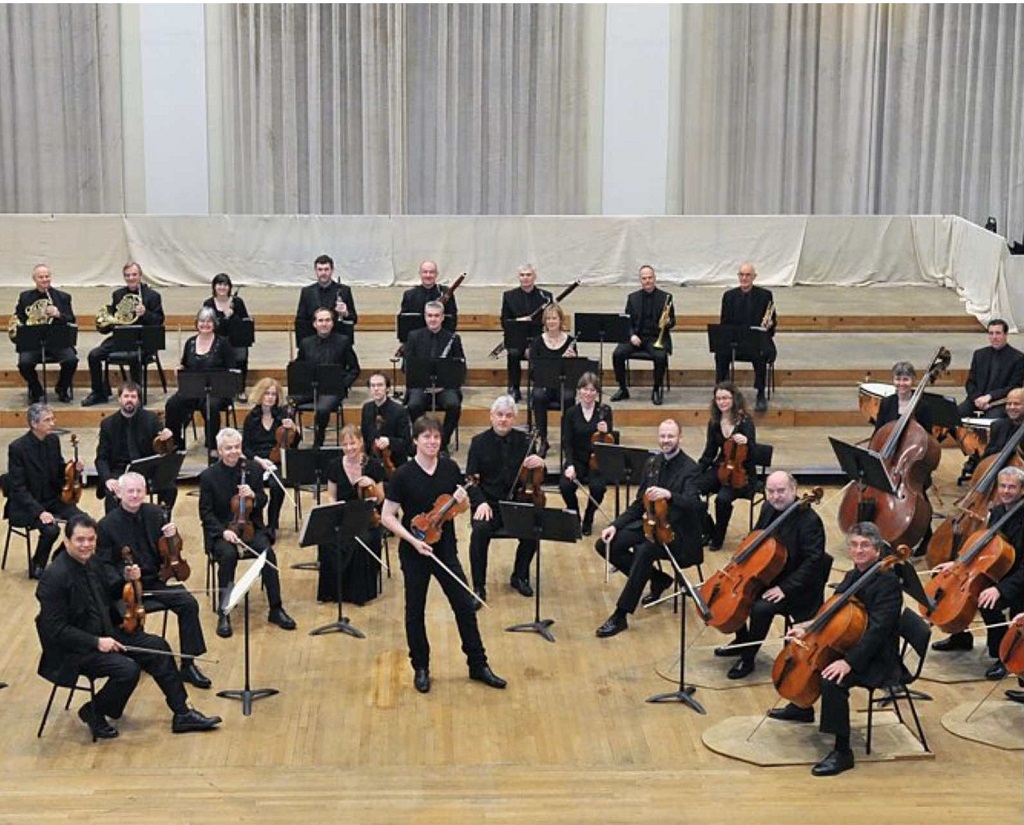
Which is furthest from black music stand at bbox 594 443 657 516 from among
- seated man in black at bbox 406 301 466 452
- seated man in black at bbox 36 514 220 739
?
seated man in black at bbox 406 301 466 452

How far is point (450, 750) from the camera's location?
22.9 ft

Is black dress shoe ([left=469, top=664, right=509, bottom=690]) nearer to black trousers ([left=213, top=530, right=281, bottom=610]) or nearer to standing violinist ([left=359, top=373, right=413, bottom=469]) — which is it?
black trousers ([left=213, top=530, right=281, bottom=610])

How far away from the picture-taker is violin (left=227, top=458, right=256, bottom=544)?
8.31 m

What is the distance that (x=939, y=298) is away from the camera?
15219 millimetres

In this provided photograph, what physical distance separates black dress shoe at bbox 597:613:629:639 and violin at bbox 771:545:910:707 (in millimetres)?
1658

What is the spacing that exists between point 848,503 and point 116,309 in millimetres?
5529

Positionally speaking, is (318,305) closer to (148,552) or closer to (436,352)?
(436,352)

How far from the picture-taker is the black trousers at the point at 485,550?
28.8ft

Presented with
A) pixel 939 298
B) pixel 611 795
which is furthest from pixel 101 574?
pixel 939 298

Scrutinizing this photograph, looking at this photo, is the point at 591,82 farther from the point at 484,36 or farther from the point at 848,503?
the point at 848,503

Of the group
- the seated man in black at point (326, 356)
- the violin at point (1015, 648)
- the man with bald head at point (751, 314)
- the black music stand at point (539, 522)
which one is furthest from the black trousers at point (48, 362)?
the violin at point (1015, 648)

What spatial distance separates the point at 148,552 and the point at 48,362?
4.75 metres

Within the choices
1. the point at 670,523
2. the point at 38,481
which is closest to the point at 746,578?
the point at 670,523

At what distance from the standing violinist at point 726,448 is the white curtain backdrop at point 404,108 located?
838cm
